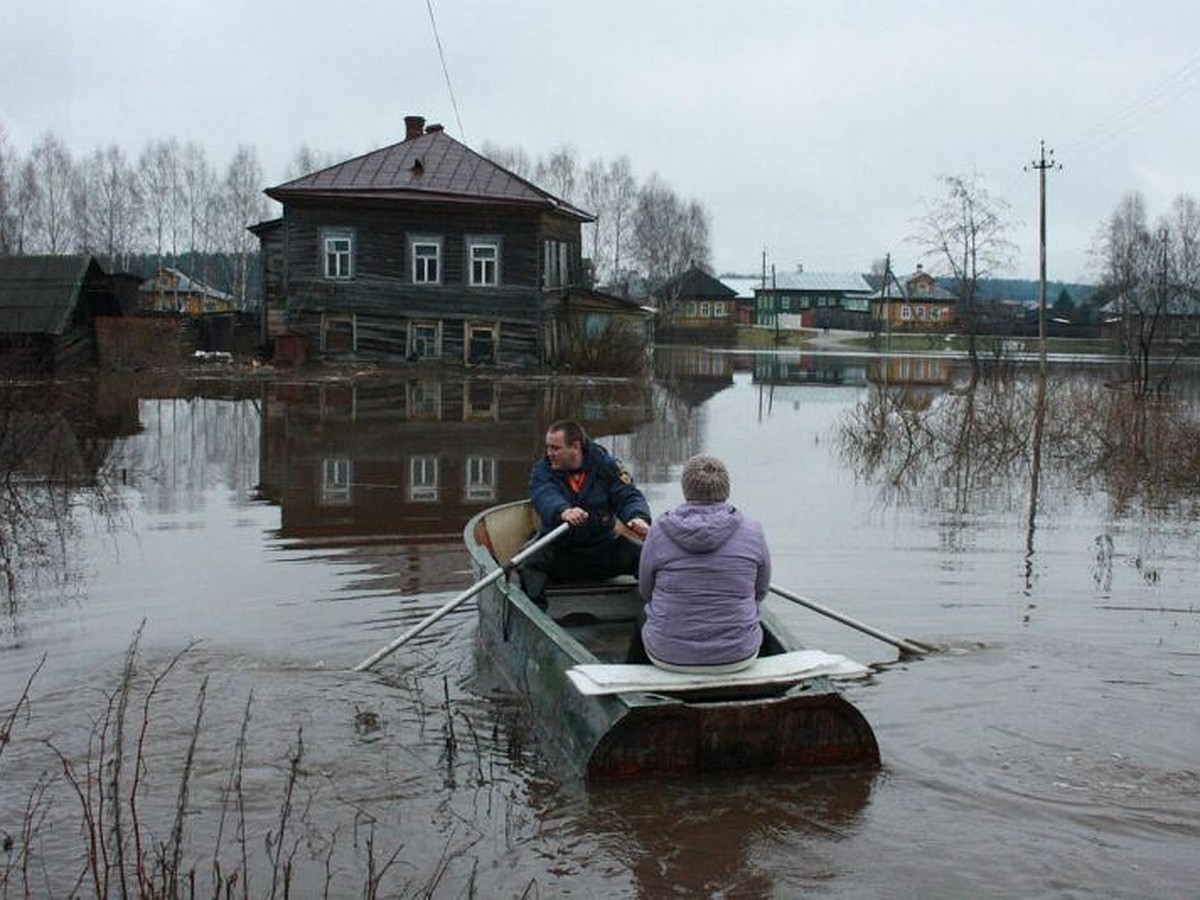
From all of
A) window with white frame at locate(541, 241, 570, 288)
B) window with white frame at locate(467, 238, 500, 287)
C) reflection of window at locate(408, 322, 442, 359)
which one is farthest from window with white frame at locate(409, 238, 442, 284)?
window with white frame at locate(541, 241, 570, 288)

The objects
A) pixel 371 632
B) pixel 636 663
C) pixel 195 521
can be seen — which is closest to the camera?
pixel 636 663

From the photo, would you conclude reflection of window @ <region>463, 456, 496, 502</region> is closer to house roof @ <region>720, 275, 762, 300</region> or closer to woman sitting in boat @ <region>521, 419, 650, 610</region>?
woman sitting in boat @ <region>521, 419, 650, 610</region>

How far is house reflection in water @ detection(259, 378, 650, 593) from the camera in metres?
13.1

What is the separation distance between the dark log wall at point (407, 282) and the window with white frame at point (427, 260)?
0.49 ft

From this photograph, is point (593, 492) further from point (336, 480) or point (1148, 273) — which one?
point (1148, 273)

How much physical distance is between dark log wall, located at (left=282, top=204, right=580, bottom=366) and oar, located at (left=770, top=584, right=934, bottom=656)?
3032 centimetres

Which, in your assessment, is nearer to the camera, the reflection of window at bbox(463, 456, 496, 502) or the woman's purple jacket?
the woman's purple jacket

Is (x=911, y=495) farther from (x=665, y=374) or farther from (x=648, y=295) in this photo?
(x=648, y=295)

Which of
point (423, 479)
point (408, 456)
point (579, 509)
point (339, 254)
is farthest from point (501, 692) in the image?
point (339, 254)

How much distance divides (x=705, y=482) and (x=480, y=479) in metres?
11.3

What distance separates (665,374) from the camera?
4672 centimetres

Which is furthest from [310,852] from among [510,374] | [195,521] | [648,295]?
[648,295]

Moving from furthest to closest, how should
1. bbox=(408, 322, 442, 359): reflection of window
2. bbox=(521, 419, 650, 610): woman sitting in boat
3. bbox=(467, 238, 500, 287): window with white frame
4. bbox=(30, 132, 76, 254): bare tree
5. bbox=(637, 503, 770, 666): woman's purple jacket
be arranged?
bbox=(30, 132, 76, 254): bare tree
bbox=(408, 322, 442, 359): reflection of window
bbox=(467, 238, 500, 287): window with white frame
bbox=(521, 419, 650, 610): woman sitting in boat
bbox=(637, 503, 770, 666): woman's purple jacket

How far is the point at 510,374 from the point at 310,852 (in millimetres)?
32497
